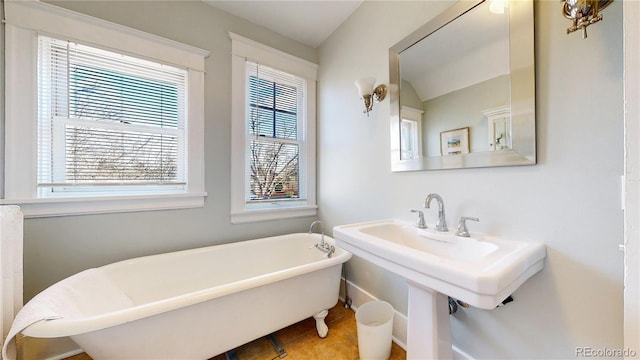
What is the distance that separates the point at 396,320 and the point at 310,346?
23.2 inches

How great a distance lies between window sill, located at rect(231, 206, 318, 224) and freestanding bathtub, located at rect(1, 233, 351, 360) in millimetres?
A: 227

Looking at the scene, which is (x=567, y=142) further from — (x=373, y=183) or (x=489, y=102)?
(x=373, y=183)

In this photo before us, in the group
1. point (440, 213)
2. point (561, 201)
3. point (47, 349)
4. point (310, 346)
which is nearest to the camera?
point (561, 201)

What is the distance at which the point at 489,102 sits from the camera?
1062mm

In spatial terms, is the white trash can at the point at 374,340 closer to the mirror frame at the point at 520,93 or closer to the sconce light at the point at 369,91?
the mirror frame at the point at 520,93

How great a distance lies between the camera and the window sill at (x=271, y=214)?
1.98 metres

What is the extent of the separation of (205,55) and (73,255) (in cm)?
166

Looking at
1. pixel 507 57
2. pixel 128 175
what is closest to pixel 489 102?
pixel 507 57

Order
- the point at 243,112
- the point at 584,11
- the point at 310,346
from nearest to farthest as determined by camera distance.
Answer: the point at 584,11 < the point at 310,346 < the point at 243,112

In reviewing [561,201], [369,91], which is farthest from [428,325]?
[369,91]

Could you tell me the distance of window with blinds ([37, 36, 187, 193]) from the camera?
137 centimetres

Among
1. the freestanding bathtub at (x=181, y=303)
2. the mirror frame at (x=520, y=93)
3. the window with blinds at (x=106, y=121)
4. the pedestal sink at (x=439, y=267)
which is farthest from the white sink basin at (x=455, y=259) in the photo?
the window with blinds at (x=106, y=121)

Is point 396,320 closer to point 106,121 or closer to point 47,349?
point 47,349

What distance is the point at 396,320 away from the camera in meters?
1.49
